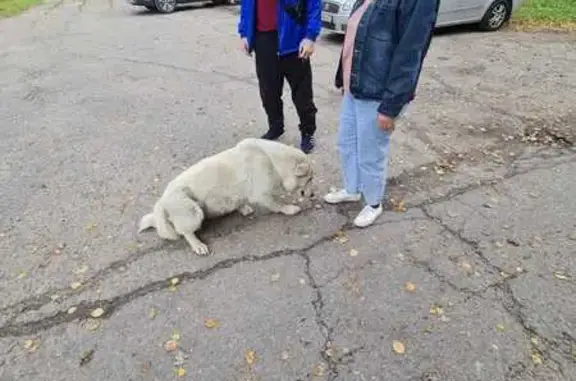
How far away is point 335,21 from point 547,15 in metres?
5.69

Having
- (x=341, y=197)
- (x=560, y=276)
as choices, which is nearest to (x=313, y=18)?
(x=341, y=197)

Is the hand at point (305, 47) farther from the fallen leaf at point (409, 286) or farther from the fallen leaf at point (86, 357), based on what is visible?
the fallen leaf at point (86, 357)

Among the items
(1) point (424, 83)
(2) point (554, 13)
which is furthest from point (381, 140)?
(2) point (554, 13)

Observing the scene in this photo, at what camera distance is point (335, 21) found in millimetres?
9453

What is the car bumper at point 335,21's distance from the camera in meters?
9.34

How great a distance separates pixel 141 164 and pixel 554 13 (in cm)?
1106

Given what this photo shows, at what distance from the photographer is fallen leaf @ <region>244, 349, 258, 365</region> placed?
2745 mm

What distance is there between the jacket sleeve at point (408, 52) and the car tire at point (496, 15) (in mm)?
8535

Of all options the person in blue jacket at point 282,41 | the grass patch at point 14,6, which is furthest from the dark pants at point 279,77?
the grass patch at point 14,6

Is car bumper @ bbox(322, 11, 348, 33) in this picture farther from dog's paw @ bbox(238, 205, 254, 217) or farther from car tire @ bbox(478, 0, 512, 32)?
dog's paw @ bbox(238, 205, 254, 217)

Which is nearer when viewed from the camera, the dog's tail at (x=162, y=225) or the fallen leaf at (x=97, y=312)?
the fallen leaf at (x=97, y=312)

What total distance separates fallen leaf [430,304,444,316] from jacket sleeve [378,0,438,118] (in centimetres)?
124

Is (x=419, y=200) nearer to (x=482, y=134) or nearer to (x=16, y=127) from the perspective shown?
(x=482, y=134)

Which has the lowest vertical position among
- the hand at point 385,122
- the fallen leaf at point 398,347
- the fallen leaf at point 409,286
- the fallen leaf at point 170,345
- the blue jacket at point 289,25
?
the fallen leaf at point 170,345
